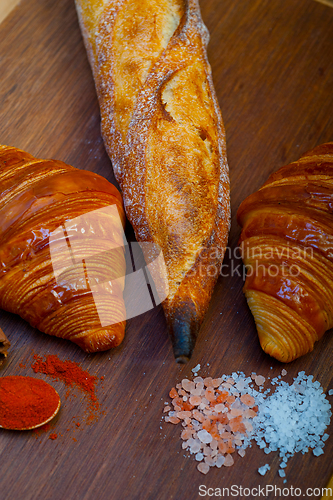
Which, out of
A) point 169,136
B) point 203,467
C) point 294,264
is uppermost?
point 169,136

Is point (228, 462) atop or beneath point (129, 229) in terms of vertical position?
beneath

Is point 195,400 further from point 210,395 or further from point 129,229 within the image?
point 129,229

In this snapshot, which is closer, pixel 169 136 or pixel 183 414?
pixel 183 414

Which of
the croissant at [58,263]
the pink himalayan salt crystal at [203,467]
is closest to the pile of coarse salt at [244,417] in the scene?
the pink himalayan salt crystal at [203,467]

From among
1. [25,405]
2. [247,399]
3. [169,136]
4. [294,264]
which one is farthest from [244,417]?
[169,136]

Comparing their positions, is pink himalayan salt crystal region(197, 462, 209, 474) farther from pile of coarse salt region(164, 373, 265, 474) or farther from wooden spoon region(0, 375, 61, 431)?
wooden spoon region(0, 375, 61, 431)

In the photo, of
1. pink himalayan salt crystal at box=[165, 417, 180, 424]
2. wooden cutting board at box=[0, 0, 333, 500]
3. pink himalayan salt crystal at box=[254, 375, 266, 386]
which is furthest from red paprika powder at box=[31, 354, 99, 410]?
pink himalayan salt crystal at box=[254, 375, 266, 386]

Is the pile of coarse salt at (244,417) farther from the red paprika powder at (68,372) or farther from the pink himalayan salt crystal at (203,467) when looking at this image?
the red paprika powder at (68,372)

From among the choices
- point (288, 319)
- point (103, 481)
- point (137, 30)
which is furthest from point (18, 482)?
point (137, 30)
